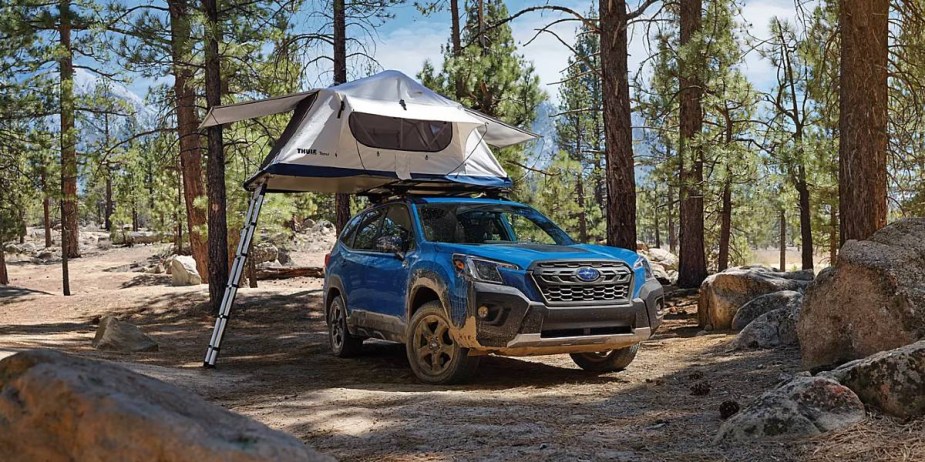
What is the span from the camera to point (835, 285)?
683cm

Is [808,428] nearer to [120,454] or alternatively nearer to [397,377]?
[120,454]

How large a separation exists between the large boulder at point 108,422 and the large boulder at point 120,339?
8996 millimetres

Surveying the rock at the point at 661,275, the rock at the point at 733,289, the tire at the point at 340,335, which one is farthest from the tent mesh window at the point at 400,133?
the rock at the point at 733,289

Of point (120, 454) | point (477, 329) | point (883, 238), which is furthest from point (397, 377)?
Result: point (120, 454)

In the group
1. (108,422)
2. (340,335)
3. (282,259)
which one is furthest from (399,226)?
(282,259)

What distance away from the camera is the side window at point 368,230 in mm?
9180

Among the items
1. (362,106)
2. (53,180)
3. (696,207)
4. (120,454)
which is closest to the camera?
(120,454)

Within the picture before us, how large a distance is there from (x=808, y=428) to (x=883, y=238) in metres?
3.11

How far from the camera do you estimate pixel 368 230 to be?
939 cm

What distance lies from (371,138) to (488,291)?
142 inches

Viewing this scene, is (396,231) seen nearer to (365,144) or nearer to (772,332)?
(365,144)

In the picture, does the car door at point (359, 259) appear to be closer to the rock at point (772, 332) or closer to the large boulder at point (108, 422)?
the rock at point (772, 332)

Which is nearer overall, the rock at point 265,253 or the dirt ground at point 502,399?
the dirt ground at point 502,399

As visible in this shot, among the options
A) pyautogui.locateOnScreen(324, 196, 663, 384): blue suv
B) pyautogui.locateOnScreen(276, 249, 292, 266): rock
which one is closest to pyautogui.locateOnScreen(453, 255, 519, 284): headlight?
pyautogui.locateOnScreen(324, 196, 663, 384): blue suv
